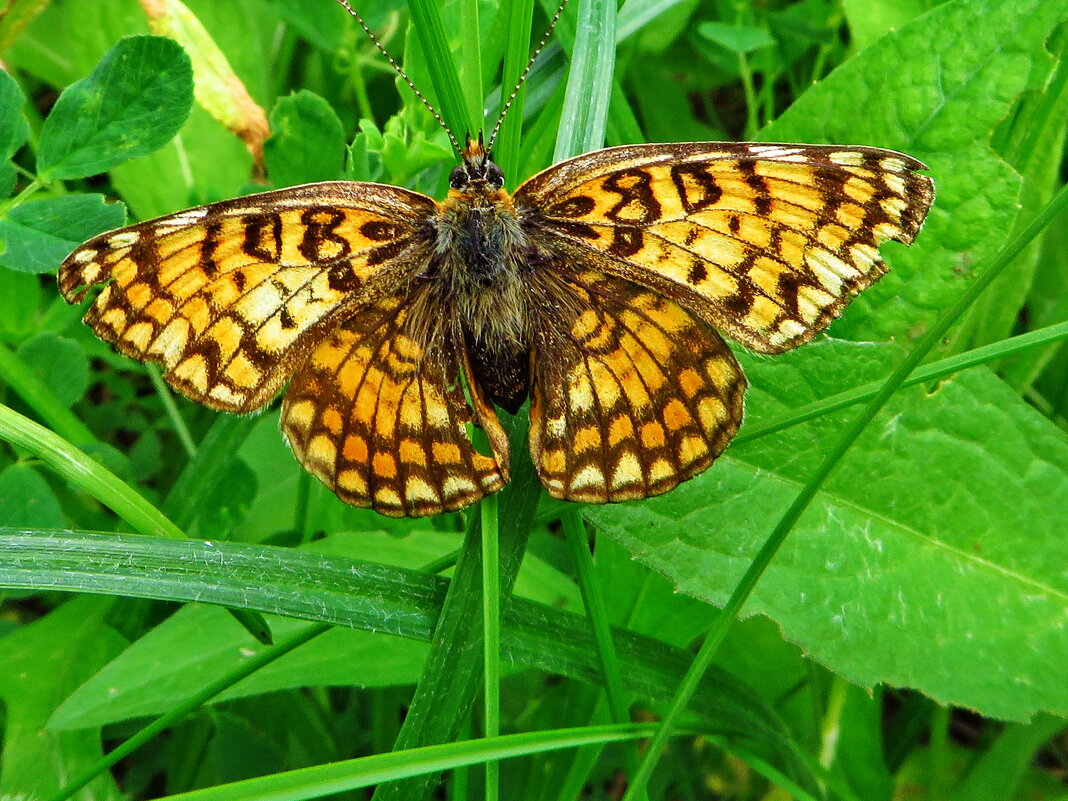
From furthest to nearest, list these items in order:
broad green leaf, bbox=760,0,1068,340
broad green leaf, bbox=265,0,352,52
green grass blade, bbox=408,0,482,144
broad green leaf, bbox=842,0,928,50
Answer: broad green leaf, bbox=265,0,352,52 < broad green leaf, bbox=842,0,928,50 < broad green leaf, bbox=760,0,1068,340 < green grass blade, bbox=408,0,482,144

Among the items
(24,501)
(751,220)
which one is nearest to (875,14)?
(751,220)

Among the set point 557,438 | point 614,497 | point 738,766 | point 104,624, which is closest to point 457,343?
point 557,438

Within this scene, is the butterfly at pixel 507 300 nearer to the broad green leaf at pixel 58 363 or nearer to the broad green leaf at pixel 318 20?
the broad green leaf at pixel 58 363

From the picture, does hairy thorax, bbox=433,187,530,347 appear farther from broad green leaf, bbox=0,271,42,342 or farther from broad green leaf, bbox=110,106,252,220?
broad green leaf, bbox=110,106,252,220

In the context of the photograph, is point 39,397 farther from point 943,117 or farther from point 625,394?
point 943,117

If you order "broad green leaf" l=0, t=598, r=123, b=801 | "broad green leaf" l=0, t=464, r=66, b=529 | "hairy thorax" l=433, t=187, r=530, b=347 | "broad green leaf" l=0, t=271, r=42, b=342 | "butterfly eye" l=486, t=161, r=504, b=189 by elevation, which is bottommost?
"broad green leaf" l=0, t=598, r=123, b=801

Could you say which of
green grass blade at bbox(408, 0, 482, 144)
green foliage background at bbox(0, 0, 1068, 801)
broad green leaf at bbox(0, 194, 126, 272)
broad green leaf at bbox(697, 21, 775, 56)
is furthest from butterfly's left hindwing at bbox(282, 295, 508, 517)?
broad green leaf at bbox(697, 21, 775, 56)

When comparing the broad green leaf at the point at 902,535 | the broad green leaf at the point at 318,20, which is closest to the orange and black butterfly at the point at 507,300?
the broad green leaf at the point at 902,535

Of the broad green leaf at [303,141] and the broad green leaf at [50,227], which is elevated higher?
the broad green leaf at [303,141]

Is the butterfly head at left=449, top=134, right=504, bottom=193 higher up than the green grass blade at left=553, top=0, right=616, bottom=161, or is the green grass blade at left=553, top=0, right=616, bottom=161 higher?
the green grass blade at left=553, top=0, right=616, bottom=161
